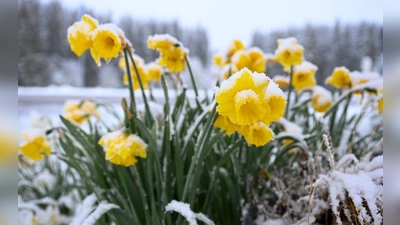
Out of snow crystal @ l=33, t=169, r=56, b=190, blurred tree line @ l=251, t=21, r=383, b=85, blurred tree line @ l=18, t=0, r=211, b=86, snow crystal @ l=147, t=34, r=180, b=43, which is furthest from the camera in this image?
blurred tree line @ l=18, t=0, r=211, b=86

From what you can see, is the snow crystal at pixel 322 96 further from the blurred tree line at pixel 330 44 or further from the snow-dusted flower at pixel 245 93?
the blurred tree line at pixel 330 44

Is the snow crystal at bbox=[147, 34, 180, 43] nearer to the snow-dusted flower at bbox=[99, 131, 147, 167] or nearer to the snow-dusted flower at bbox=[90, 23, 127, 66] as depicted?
the snow-dusted flower at bbox=[90, 23, 127, 66]

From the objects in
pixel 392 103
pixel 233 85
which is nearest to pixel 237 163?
pixel 233 85

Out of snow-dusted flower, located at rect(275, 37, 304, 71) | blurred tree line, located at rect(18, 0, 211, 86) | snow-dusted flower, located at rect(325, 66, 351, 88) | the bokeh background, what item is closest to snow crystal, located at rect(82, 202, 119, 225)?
snow-dusted flower, located at rect(275, 37, 304, 71)

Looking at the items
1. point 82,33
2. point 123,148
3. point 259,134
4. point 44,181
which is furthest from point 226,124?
point 44,181

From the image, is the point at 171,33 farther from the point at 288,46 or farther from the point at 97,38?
the point at 97,38
